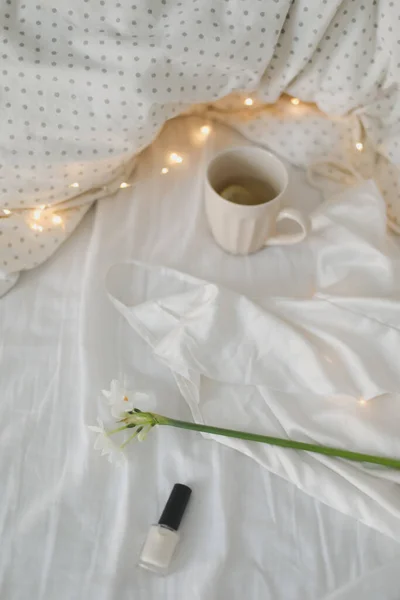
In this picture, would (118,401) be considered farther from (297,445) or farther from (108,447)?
(297,445)

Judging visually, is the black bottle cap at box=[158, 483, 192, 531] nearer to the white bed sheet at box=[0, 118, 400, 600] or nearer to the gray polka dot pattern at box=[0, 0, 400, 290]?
the white bed sheet at box=[0, 118, 400, 600]

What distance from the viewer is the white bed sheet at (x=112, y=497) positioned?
18.6 inches

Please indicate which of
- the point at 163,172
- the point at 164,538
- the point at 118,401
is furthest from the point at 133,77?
the point at 164,538

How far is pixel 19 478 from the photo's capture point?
513 millimetres

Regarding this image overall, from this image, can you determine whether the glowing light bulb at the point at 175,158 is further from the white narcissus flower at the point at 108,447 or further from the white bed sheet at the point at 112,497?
the white narcissus flower at the point at 108,447

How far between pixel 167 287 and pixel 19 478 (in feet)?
0.84

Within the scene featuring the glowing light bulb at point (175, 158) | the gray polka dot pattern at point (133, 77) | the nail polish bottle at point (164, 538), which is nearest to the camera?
the nail polish bottle at point (164, 538)

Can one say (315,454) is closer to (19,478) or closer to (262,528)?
(262,528)

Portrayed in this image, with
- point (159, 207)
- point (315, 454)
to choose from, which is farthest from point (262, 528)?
point (159, 207)

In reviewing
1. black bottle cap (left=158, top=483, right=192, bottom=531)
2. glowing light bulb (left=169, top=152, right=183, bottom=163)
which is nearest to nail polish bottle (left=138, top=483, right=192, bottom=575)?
black bottle cap (left=158, top=483, right=192, bottom=531)

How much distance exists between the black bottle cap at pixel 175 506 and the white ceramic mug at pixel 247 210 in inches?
11.3

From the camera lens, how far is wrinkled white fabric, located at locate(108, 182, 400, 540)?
20.3 inches

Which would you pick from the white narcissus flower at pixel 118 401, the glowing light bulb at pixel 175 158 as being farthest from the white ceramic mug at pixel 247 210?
the white narcissus flower at pixel 118 401

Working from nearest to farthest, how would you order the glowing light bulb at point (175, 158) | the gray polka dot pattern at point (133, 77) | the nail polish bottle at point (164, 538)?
the nail polish bottle at point (164, 538), the gray polka dot pattern at point (133, 77), the glowing light bulb at point (175, 158)
